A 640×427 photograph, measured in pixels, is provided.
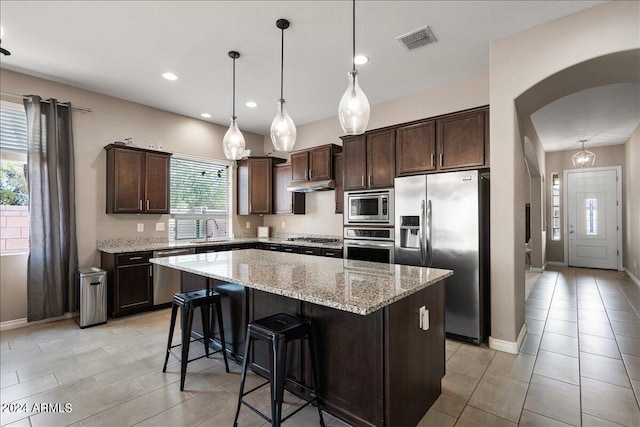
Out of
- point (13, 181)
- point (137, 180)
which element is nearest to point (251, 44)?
point (137, 180)

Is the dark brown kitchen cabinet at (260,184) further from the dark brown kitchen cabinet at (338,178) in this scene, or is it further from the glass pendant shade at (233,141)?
the glass pendant shade at (233,141)

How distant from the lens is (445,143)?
135 inches

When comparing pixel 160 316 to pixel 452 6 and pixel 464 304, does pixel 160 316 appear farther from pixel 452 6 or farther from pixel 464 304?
pixel 452 6

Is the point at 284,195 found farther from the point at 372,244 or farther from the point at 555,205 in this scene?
the point at 555,205

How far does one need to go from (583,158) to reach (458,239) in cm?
576

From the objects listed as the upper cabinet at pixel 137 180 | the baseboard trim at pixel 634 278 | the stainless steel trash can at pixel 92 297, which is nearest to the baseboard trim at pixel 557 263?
the baseboard trim at pixel 634 278

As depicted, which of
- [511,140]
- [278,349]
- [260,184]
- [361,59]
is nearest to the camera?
[278,349]

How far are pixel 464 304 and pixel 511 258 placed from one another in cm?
66

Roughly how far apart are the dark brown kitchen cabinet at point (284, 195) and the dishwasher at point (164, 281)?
69.9 inches

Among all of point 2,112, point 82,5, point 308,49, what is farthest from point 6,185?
point 308,49

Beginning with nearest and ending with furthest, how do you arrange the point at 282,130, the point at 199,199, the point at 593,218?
the point at 282,130 < the point at 199,199 < the point at 593,218

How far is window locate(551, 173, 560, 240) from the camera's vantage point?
8109 millimetres

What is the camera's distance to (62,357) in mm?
2928

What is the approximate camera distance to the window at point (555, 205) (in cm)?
811
